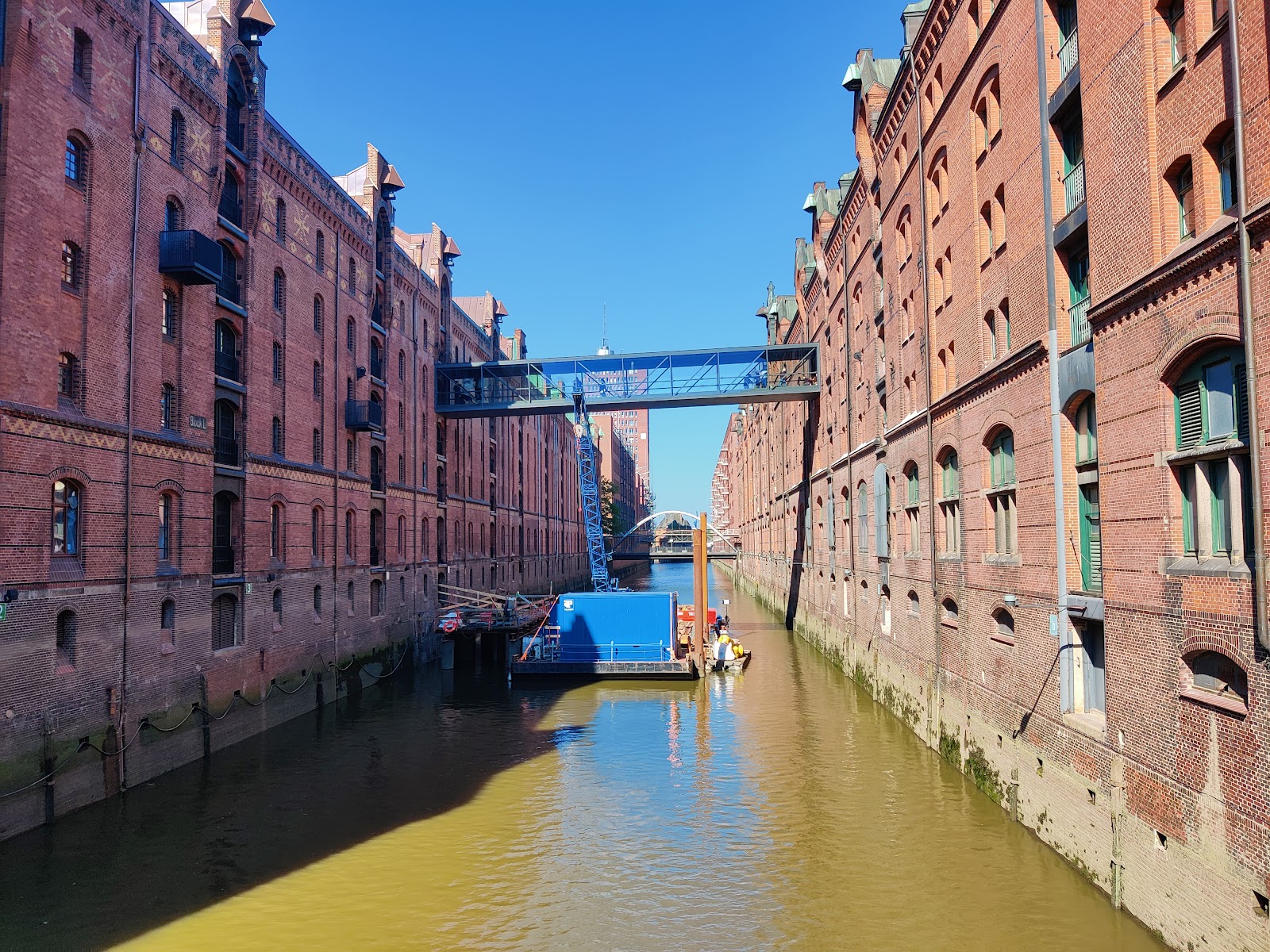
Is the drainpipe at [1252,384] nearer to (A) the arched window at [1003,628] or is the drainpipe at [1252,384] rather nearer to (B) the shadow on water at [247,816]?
(A) the arched window at [1003,628]

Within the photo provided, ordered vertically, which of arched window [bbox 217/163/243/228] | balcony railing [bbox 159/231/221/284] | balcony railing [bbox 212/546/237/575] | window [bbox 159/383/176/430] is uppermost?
arched window [bbox 217/163/243/228]

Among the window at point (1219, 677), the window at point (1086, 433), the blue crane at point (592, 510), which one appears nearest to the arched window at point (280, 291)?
the window at point (1086, 433)

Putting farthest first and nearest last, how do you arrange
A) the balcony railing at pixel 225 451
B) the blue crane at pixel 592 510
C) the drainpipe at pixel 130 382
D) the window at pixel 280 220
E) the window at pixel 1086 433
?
the blue crane at pixel 592 510 → the window at pixel 280 220 → the balcony railing at pixel 225 451 → the drainpipe at pixel 130 382 → the window at pixel 1086 433

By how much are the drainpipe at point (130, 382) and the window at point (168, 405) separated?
64.5 inches

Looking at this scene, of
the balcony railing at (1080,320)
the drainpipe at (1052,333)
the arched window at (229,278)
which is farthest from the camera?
the arched window at (229,278)

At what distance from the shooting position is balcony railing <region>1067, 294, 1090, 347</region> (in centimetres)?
1165

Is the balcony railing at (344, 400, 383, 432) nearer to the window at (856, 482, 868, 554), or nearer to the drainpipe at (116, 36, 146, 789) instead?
the drainpipe at (116, 36, 146, 789)

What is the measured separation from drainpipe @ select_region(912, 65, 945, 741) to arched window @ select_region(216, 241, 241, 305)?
52.3 feet

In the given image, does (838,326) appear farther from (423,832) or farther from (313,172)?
(423,832)

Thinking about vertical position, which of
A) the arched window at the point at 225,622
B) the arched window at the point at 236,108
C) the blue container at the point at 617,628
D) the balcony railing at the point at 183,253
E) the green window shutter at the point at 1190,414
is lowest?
the blue container at the point at 617,628

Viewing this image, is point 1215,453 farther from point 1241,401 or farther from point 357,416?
point 357,416

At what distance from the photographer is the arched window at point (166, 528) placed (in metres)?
17.3

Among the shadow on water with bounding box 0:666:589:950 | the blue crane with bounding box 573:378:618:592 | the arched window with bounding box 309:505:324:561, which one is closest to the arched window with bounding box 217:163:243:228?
the arched window with bounding box 309:505:324:561

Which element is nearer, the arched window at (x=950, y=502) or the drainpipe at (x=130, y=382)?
the drainpipe at (x=130, y=382)
